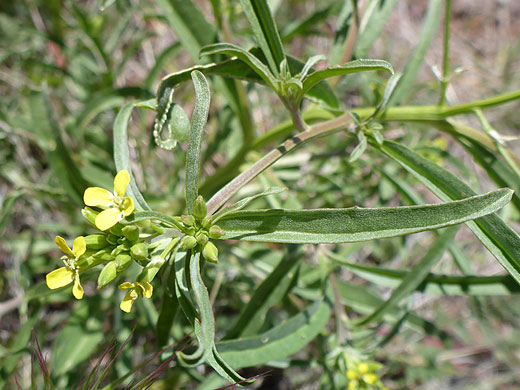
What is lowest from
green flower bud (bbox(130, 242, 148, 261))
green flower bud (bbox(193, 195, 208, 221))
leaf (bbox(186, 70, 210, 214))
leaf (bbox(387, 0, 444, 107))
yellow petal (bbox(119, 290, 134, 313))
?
yellow petal (bbox(119, 290, 134, 313))

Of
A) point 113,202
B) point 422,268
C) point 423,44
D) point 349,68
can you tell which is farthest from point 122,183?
point 423,44

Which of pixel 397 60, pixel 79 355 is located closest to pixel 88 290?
pixel 79 355

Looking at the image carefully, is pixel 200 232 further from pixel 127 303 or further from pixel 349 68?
pixel 349 68

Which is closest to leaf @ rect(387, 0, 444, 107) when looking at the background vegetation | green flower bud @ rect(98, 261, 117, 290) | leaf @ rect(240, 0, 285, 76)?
the background vegetation

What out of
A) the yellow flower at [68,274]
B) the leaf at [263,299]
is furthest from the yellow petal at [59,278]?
the leaf at [263,299]

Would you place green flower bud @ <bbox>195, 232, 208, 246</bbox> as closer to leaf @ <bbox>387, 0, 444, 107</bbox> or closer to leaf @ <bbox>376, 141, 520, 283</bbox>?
leaf @ <bbox>376, 141, 520, 283</bbox>

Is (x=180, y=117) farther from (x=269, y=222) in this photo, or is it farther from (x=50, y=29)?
(x=50, y=29)
